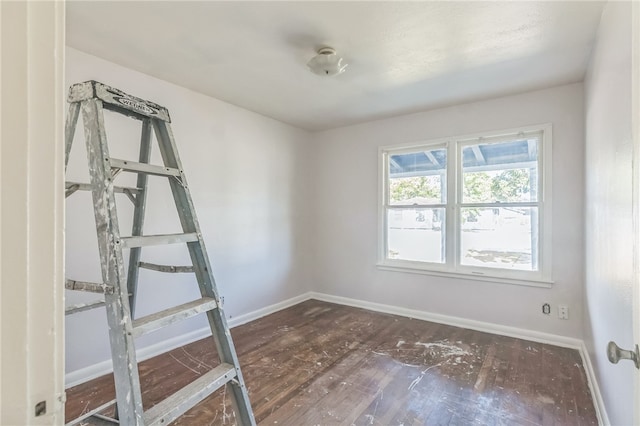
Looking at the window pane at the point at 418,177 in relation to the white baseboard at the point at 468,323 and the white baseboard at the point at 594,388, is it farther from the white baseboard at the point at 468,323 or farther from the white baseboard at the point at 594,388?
the white baseboard at the point at 594,388

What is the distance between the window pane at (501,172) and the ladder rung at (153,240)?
Result: 3016 millimetres

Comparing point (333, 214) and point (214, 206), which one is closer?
point (214, 206)

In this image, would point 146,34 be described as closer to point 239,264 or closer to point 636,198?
point 239,264

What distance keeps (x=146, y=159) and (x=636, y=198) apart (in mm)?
1761

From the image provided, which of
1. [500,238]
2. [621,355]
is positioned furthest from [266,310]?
[621,355]

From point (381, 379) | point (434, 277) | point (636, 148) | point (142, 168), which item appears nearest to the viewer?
point (636, 148)

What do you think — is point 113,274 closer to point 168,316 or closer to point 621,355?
point 168,316

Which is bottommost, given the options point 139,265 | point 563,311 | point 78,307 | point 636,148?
point 563,311

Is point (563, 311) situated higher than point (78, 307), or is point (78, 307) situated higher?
point (78, 307)

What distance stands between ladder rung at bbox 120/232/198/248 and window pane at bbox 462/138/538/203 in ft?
9.89

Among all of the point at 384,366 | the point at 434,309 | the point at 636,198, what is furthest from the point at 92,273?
the point at 434,309

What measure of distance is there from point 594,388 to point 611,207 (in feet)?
4.59

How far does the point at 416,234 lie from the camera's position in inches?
149

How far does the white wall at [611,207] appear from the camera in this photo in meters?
1.25
